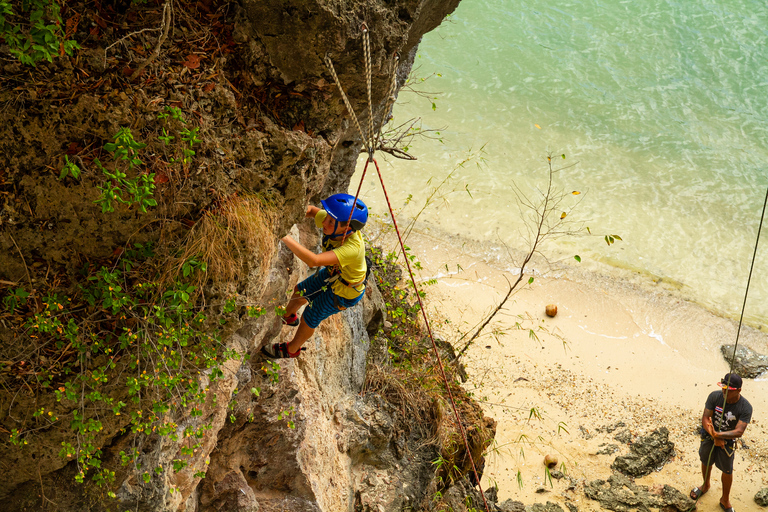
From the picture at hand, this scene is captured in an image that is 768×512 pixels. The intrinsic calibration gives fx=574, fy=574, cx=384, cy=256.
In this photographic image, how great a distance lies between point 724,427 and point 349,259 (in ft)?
17.5

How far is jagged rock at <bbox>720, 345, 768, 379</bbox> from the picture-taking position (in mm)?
8898

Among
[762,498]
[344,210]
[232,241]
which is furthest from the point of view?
[762,498]

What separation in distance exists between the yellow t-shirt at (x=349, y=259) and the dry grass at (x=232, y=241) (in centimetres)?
68

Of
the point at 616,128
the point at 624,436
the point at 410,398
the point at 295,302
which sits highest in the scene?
the point at 295,302

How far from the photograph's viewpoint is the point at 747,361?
9.05 meters

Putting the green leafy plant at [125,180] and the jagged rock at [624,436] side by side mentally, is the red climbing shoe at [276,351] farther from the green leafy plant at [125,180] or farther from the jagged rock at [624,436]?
the jagged rock at [624,436]

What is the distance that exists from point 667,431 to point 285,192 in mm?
6748

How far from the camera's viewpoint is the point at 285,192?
3.36m

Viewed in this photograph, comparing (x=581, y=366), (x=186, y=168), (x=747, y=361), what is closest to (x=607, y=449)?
(x=581, y=366)

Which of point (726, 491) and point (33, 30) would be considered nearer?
point (33, 30)

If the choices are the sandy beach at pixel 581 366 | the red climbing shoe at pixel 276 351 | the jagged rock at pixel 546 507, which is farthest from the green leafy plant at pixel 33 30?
the jagged rock at pixel 546 507

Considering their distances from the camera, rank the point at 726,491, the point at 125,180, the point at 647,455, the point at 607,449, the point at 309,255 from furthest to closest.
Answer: the point at 607,449, the point at 647,455, the point at 726,491, the point at 309,255, the point at 125,180

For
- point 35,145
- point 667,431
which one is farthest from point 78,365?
point 667,431

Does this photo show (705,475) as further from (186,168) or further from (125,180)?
(125,180)
